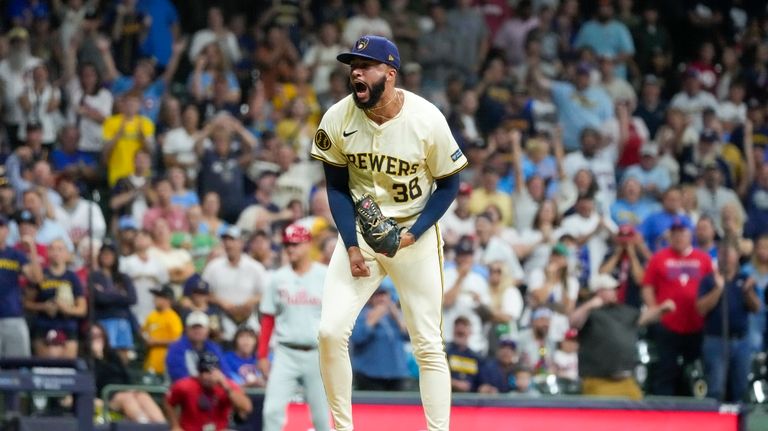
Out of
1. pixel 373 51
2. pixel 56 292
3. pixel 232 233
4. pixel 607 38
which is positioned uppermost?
pixel 607 38

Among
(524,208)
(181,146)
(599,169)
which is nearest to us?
(524,208)

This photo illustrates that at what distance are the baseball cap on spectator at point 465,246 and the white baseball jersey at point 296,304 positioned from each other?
3.22 m

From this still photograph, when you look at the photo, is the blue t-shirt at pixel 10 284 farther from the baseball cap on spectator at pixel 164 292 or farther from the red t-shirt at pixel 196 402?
the red t-shirt at pixel 196 402

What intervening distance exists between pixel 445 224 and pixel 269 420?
201 inches

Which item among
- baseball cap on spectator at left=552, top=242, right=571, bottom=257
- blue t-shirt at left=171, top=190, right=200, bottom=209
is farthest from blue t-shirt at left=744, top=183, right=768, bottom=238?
blue t-shirt at left=171, top=190, right=200, bottom=209

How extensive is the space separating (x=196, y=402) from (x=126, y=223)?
A: 12.7 ft

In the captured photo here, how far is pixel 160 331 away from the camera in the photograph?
14.2 meters

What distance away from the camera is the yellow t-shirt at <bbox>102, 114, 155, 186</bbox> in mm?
16797

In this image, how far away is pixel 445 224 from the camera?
16.1 m

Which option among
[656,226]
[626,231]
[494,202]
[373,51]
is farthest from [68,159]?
[373,51]

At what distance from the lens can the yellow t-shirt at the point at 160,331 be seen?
46.4 feet

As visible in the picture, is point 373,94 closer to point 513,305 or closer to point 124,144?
point 513,305

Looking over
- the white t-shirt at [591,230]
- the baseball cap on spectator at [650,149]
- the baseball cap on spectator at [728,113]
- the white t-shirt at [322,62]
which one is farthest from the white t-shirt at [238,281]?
the baseball cap on spectator at [728,113]

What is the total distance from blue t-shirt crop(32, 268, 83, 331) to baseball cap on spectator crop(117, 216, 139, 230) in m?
1.46
